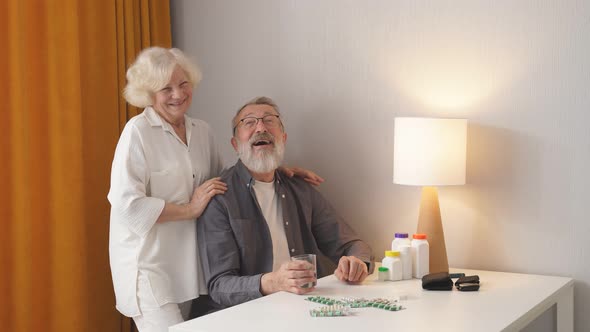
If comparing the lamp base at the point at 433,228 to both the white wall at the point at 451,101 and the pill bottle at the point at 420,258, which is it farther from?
the white wall at the point at 451,101

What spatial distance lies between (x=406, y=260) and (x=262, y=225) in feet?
1.79

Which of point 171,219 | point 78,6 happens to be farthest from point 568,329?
point 78,6

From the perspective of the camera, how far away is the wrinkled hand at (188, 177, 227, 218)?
2.51 m

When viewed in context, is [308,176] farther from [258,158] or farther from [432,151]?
[432,151]

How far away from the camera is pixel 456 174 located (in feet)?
8.11

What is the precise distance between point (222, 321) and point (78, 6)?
5.44ft

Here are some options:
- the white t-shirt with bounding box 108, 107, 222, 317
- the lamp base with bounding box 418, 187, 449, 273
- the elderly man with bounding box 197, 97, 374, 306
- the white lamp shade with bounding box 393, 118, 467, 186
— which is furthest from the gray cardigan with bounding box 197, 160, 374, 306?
the white lamp shade with bounding box 393, 118, 467, 186

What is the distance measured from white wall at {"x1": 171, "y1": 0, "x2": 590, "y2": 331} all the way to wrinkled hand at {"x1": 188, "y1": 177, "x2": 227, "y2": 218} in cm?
61

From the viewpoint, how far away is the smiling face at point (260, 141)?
8.56ft

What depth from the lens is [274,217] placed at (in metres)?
2.65

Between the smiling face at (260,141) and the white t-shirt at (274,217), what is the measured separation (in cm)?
9

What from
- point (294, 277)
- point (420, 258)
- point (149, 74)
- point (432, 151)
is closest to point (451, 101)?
point (432, 151)

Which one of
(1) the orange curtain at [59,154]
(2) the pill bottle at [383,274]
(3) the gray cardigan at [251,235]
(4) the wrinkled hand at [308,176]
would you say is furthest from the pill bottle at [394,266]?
(1) the orange curtain at [59,154]

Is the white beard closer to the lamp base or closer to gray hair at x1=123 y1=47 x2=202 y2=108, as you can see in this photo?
gray hair at x1=123 y1=47 x2=202 y2=108
